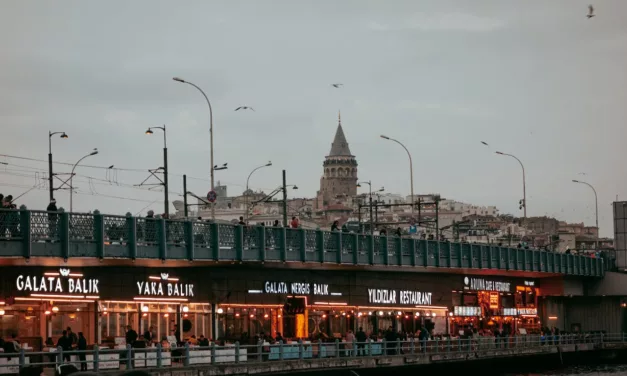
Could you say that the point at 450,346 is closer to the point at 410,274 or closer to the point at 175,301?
the point at 410,274

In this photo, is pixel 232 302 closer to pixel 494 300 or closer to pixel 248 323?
pixel 248 323

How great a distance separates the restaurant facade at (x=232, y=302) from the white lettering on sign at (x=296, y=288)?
0.05 meters

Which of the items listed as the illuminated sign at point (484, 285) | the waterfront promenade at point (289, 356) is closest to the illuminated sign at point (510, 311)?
the illuminated sign at point (484, 285)

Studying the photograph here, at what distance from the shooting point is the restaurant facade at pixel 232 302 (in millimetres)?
49375

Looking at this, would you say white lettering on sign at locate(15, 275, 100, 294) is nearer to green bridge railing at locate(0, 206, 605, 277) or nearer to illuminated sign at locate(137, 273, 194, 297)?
illuminated sign at locate(137, 273, 194, 297)

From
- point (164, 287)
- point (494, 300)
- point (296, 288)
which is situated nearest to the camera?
point (164, 287)

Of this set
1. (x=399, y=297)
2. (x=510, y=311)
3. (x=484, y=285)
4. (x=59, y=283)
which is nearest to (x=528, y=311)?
(x=510, y=311)

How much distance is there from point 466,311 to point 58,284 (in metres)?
39.8

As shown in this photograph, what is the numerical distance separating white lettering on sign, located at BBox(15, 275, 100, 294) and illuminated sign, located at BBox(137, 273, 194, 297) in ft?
9.57

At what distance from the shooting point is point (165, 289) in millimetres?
55875

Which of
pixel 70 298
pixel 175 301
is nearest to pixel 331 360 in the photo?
pixel 175 301

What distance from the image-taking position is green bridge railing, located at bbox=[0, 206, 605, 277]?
4300cm

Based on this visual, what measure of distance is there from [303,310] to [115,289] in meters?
14.5

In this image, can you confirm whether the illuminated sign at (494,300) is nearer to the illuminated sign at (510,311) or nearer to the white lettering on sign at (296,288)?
the illuminated sign at (510,311)
